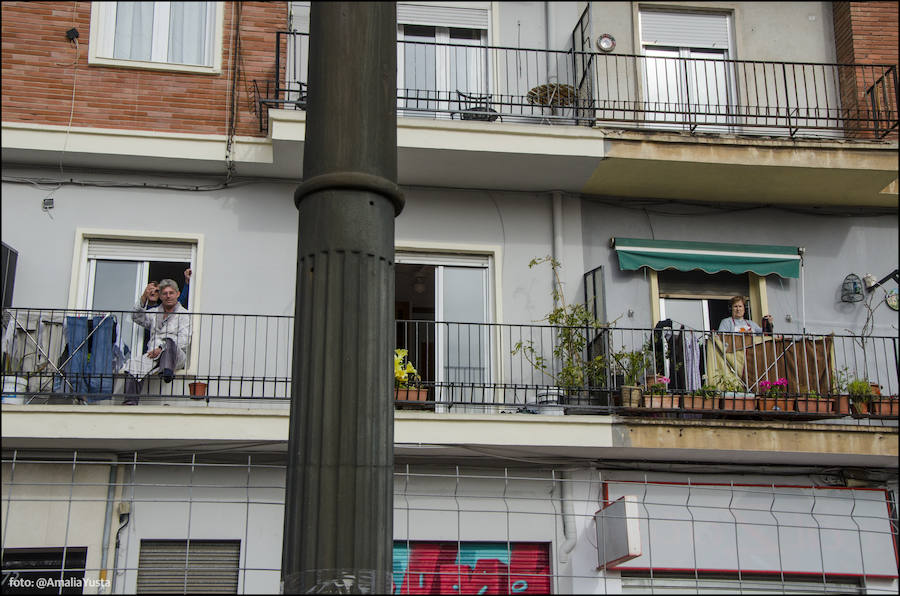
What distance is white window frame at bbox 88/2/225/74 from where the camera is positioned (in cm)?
1170

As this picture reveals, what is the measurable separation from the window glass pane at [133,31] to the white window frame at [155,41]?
0.06m

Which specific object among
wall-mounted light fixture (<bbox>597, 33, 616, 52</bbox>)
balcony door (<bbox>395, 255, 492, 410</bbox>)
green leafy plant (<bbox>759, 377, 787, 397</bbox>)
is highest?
wall-mounted light fixture (<bbox>597, 33, 616, 52</bbox>)

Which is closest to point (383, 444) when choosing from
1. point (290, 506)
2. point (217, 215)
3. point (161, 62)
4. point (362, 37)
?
point (290, 506)

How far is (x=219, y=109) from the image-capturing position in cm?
1170

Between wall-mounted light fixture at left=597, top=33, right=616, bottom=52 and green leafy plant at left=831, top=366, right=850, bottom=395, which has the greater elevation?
wall-mounted light fixture at left=597, top=33, right=616, bottom=52

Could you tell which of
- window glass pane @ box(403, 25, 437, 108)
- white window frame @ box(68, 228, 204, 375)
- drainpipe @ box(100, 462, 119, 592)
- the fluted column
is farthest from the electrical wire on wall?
the fluted column

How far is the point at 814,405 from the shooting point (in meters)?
11.3

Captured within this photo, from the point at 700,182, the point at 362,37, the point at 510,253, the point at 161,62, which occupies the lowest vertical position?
the point at 362,37

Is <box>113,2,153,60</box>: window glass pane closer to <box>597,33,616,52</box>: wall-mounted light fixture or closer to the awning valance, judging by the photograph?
<box>597,33,616,52</box>: wall-mounted light fixture

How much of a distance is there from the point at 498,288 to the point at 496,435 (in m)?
2.19

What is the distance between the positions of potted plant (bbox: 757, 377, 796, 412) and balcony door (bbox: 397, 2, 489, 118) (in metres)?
5.14

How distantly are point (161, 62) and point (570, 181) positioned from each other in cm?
523

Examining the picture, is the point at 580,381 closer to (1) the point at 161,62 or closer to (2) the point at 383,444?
(1) the point at 161,62

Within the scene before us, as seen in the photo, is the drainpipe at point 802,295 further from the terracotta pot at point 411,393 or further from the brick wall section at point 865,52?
the terracotta pot at point 411,393
